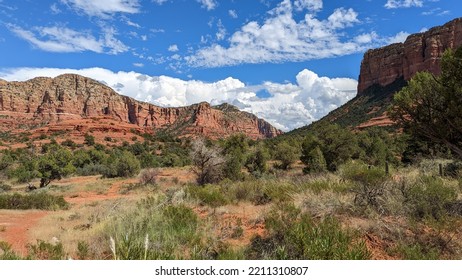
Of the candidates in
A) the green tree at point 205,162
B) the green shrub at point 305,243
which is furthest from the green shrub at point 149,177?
the green shrub at point 305,243

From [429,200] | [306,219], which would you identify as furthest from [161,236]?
[429,200]

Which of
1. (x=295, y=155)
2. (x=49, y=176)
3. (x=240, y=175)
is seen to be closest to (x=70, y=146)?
(x=49, y=176)

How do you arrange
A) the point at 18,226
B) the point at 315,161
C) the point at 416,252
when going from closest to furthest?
the point at 416,252 → the point at 18,226 → the point at 315,161

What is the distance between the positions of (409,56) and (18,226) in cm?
13278

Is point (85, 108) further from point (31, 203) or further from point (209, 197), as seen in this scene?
point (209, 197)

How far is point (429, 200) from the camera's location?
26.7 feet

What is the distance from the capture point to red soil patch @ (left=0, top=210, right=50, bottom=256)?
8242 millimetres

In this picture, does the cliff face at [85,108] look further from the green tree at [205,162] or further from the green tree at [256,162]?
the green tree at [205,162]

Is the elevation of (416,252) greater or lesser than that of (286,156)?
lesser

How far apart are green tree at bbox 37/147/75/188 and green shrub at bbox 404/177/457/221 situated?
31178mm

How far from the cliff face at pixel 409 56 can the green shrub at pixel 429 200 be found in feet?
342

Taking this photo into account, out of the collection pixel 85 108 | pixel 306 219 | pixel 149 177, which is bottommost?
pixel 149 177

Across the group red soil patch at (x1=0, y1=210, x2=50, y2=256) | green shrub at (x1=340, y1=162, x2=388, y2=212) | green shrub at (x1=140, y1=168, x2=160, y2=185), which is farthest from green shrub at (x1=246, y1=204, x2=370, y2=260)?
green shrub at (x1=140, y1=168, x2=160, y2=185)
